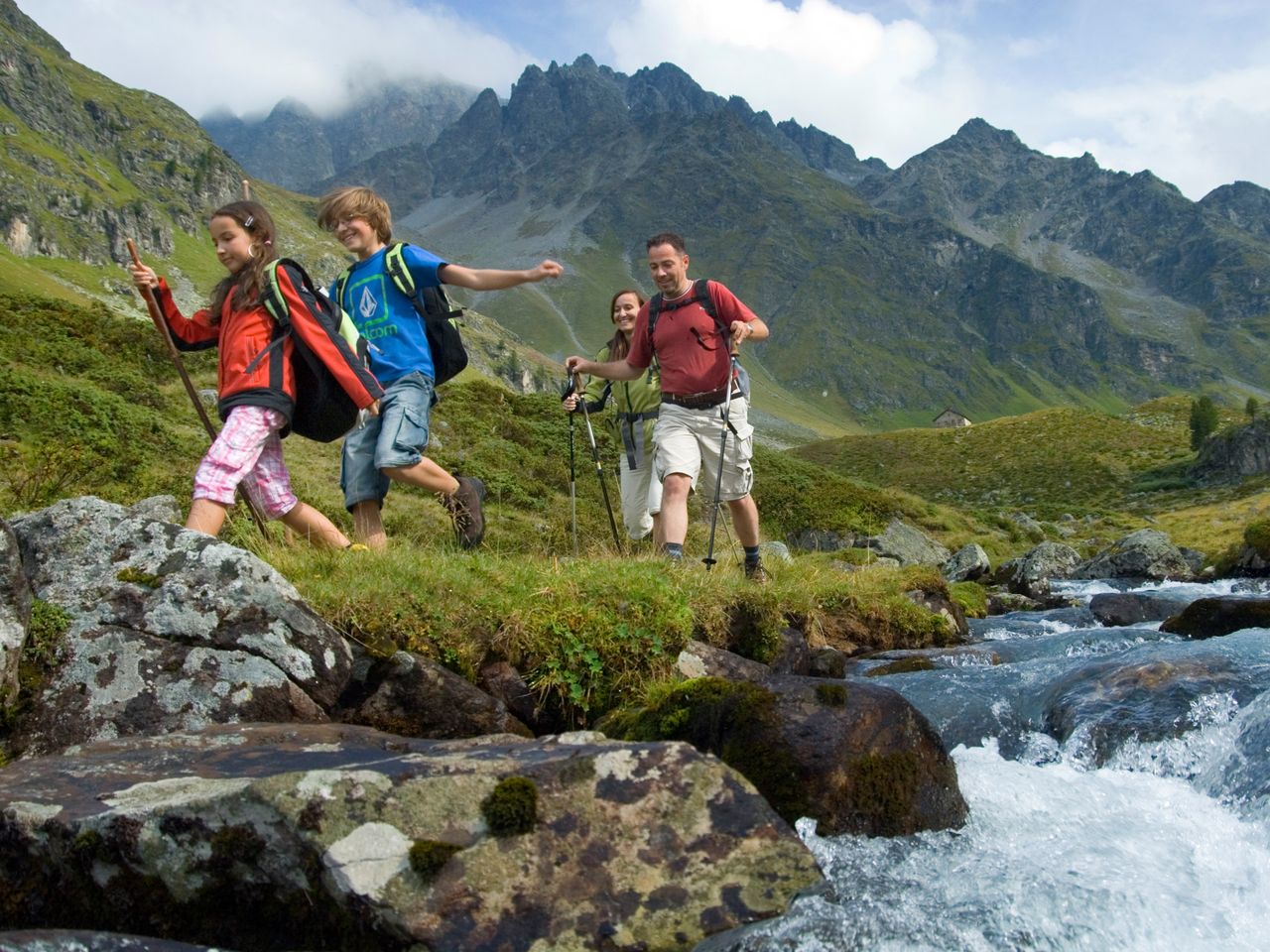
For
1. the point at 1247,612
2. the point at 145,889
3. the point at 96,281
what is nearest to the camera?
the point at 145,889

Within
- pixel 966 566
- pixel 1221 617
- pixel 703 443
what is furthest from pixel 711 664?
pixel 966 566

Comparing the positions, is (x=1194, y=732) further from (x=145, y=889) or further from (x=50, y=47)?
(x=50, y=47)

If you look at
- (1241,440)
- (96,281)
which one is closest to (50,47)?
(96,281)

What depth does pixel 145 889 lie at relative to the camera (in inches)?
118

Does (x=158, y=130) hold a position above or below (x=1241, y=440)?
above

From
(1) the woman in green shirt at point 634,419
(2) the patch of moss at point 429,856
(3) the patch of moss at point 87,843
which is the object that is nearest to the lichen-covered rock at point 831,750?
(2) the patch of moss at point 429,856

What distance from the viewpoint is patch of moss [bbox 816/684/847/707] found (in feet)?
14.6

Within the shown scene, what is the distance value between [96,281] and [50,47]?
104019 millimetres

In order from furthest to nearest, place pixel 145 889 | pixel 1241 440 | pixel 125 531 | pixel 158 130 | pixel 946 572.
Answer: pixel 158 130 → pixel 1241 440 → pixel 946 572 → pixel 125 531 → pixel 145 889

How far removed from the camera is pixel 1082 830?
441 centimetres

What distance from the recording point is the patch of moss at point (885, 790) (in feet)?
13.7

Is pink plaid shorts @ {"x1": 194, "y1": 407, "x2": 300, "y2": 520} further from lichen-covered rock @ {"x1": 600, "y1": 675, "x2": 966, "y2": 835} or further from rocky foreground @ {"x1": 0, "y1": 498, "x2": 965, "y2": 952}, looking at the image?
lichen-covered rock @ {"x1": 600, "y1": 675, "x2": 966, "y2": 835}

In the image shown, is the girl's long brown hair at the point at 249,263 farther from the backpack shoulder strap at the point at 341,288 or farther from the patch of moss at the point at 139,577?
the patch of moss at the point at 139,577

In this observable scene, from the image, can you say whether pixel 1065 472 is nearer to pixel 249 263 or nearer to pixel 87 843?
pixel 249 263
